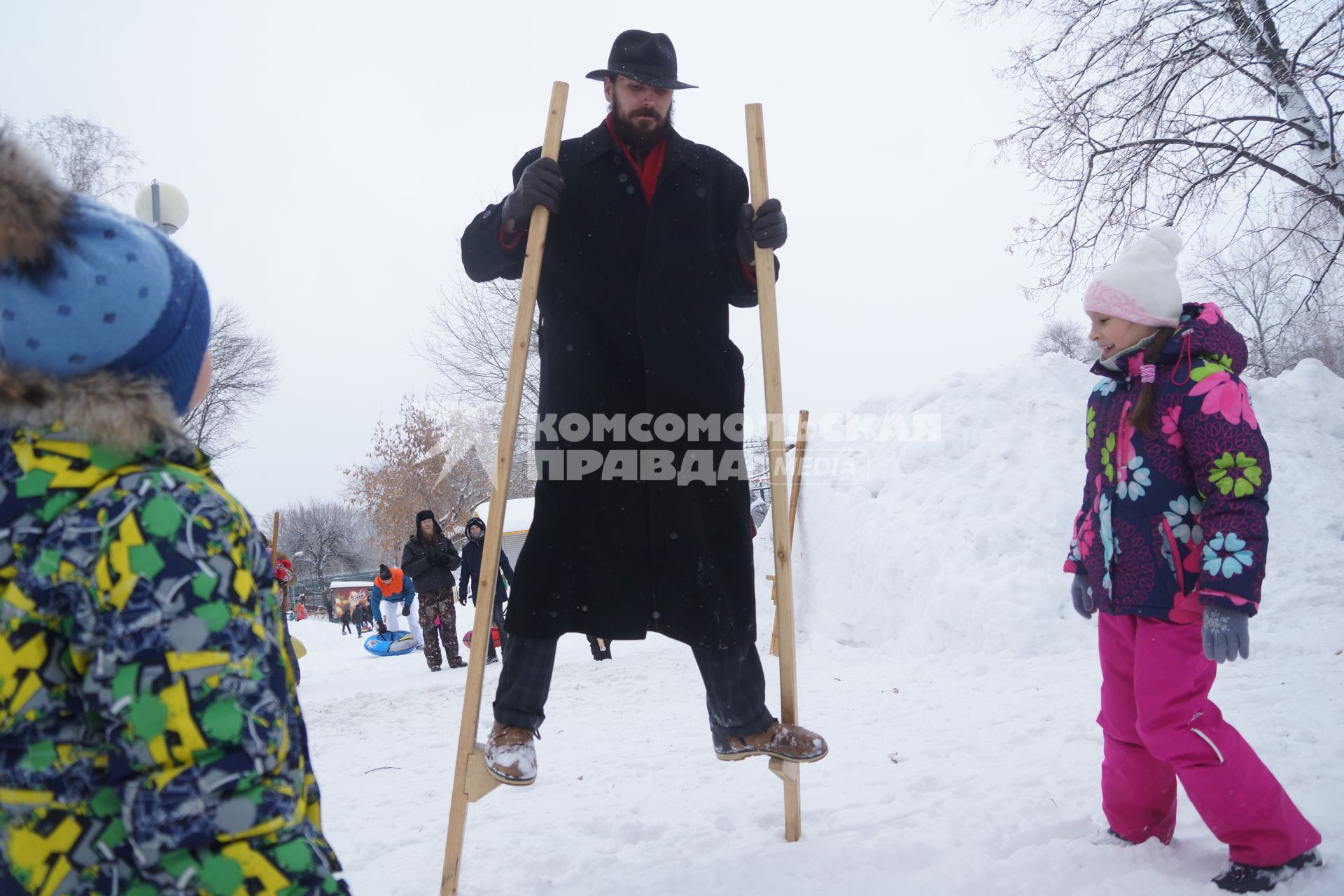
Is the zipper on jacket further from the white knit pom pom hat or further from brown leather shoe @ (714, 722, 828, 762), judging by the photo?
brown leather shoe @ (714, 722, 828, 762)

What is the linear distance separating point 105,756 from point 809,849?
2386mm

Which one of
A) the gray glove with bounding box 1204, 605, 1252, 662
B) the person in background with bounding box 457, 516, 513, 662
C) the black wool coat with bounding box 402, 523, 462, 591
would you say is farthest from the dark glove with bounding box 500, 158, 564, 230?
the black wool coat with bounding box 402, 523, 462, 591

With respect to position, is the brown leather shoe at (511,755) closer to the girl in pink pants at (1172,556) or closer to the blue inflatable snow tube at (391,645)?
the girl in pink pants at (1172,556)

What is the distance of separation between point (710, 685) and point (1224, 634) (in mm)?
1531

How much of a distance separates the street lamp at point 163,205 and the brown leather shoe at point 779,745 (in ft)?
21.5

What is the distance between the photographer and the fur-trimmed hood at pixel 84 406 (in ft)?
3.80

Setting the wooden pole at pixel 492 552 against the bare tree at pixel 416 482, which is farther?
the bare tree at pixel 416 482

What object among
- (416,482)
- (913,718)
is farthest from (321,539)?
(913,718)

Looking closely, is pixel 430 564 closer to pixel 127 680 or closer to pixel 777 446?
pixel 777 446

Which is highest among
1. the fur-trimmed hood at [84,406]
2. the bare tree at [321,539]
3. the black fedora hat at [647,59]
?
the black fedora hat at [647,59]

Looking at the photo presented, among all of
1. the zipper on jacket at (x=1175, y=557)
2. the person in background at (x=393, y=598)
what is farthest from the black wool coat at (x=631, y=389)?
the person in background at (x=393, y=598)

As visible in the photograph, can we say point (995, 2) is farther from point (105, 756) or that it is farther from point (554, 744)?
point (105, 756)

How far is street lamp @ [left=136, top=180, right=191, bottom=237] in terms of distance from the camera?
6855 mm

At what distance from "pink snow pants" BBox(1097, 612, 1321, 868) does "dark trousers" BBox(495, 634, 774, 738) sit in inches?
44.9
